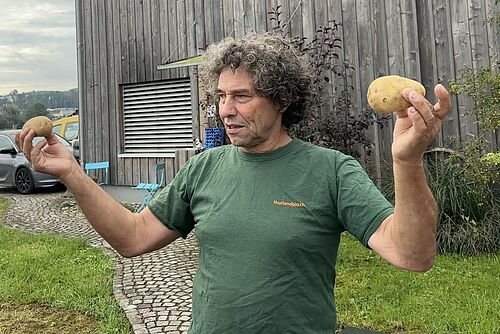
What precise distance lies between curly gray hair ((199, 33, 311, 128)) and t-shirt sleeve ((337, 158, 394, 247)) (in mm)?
444

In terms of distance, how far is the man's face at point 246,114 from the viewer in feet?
6.77

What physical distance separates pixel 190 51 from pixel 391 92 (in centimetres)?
951

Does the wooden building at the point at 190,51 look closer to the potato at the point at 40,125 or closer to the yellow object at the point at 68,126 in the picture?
the yellow object at the point at 68,126

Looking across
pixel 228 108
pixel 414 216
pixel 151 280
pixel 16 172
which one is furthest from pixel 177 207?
pixel 16 172

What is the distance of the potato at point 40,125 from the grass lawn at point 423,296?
3.01m

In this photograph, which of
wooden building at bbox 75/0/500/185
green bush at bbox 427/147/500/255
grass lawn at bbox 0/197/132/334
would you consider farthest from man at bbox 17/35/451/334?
wooden building at bbox 75/0/500/185

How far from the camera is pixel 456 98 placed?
7.68 m

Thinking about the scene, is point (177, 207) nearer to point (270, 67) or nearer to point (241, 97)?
point (241, 97)

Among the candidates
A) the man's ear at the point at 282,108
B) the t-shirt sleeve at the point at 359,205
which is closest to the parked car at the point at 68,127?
the man's ear at the point at 282,108

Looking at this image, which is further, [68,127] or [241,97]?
[68,127]

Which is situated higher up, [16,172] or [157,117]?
[157,117]

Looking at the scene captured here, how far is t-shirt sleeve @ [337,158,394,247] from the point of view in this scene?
5.78 ft

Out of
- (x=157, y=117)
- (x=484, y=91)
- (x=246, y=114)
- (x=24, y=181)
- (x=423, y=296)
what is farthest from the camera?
(x=24, y=181)

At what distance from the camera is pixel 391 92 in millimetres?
1567
